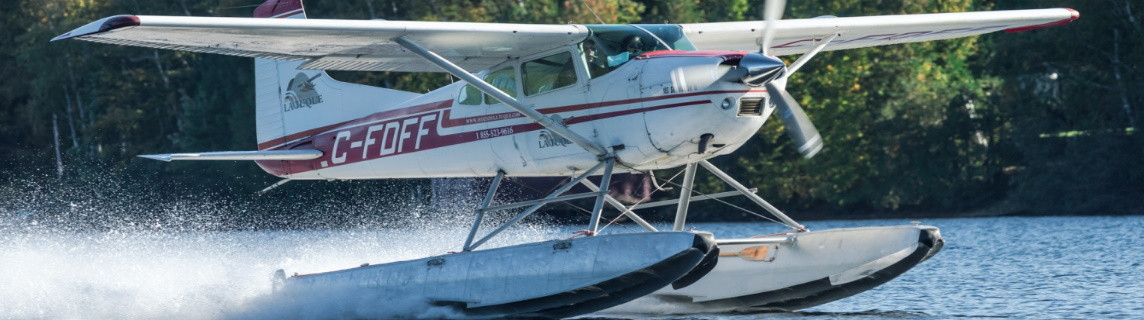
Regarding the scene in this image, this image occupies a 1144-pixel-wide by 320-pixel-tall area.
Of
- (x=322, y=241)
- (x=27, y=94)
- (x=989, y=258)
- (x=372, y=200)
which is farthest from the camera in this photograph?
(x=27, y=94)

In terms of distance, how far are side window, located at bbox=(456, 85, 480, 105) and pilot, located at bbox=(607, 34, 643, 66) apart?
1.55 metres

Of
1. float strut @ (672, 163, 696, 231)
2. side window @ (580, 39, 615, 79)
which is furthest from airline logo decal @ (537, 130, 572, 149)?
float strut @ (672, 163, 696, 231)

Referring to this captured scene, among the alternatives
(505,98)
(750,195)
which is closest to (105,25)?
(505,98)

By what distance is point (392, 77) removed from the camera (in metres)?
40.5

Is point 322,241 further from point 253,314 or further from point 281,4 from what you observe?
point 253,314

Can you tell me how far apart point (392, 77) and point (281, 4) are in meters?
25.1

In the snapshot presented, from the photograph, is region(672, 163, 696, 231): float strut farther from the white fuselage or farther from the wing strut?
the wing strut

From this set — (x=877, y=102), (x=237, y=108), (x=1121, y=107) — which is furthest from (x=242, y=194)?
(x=1121, y=107)

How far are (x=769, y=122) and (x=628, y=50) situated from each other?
23308 millimetres

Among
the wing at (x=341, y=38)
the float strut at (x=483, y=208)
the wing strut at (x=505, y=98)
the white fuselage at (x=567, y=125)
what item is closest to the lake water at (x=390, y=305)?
the float strut at (x=483, y=208)

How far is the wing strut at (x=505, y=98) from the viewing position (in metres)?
11.7

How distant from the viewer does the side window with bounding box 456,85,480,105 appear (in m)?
12.7

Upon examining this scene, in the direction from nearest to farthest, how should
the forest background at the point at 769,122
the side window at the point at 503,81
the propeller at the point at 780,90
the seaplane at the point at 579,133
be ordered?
1. the propeller at the point at 780,90
2. the seaplane at the point at 579,133
3. the side window at the point at 503,81
4. the forest background at the point at 769,122

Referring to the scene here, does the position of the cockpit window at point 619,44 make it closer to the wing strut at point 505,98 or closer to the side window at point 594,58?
the side window at point 594,58
